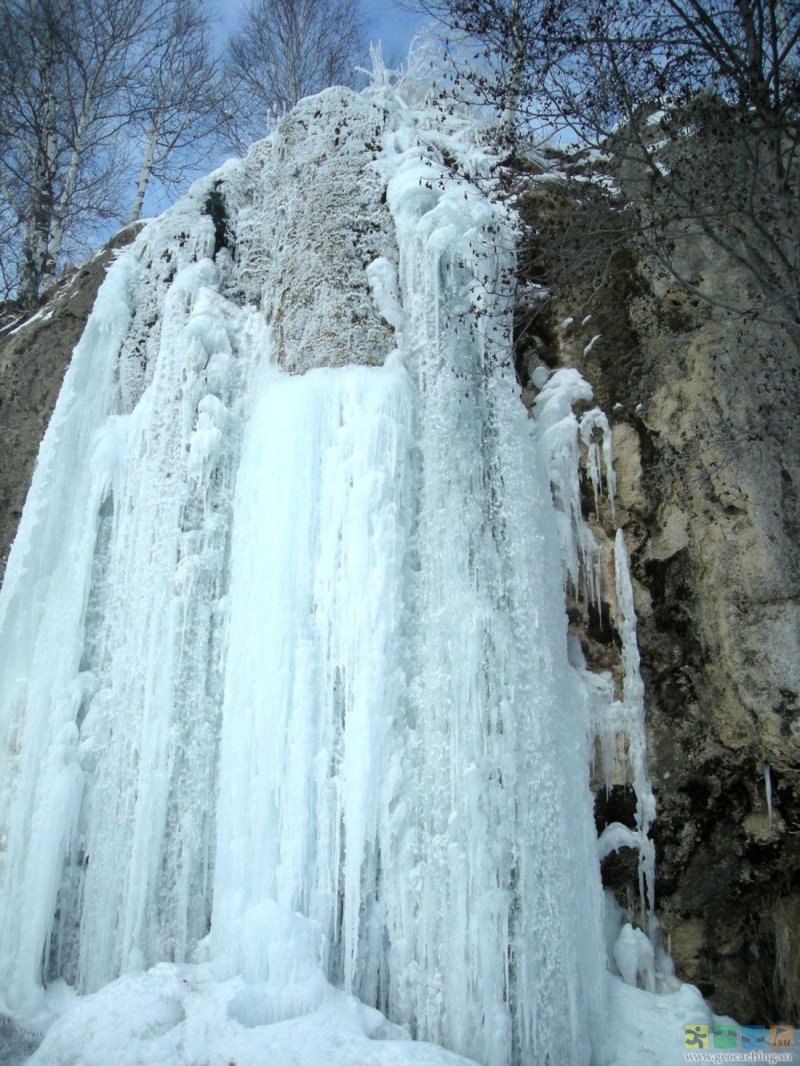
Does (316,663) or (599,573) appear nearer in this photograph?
(316,663)

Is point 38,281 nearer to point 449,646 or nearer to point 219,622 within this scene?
point 219,622

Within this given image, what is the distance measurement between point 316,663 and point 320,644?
0.11 meters

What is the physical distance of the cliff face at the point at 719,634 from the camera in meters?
4.50

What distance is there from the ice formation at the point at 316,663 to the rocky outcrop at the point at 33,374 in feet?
1.95

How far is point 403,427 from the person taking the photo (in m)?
4.93

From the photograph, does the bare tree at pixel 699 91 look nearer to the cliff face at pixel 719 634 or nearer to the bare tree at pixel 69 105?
the cliff face at pixel 719 634

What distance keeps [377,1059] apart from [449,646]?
1.92 m

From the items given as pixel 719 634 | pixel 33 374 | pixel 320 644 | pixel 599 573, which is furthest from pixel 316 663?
pixel 33 374

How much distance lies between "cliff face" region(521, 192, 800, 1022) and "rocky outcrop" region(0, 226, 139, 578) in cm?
433

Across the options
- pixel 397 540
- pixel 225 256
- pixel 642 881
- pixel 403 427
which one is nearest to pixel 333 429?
pixel 403 427

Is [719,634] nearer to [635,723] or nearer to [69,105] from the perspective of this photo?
[635,723]

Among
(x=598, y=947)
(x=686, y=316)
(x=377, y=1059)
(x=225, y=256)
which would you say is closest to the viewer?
(x=377, y=1059)

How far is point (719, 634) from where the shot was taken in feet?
15.4

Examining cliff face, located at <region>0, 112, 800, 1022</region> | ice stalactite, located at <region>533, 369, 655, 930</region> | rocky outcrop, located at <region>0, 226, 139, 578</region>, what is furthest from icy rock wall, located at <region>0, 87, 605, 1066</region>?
rocky outcrop, located at <region>0, 226, 139, 578</region>
